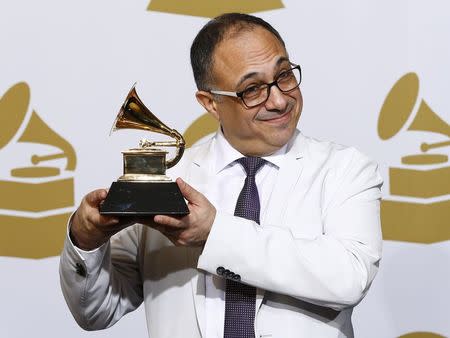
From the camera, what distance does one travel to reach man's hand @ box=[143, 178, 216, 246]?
197 centimetres

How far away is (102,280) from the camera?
2.19 m

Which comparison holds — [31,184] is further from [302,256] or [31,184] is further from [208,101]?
[302,256]

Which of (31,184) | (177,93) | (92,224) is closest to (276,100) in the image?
(92,224)

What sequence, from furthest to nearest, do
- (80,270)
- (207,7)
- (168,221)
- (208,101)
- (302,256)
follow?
(207,7) → (208,101) → (80,270) → (302,256) → (168,221)

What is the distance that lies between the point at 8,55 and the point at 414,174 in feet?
4.17

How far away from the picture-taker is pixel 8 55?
3.07 m

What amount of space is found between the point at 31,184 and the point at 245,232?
123cm

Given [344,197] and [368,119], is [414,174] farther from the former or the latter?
[344,197]

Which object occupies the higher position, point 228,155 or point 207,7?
point 207,7

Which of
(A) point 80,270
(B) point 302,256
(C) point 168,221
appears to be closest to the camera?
(C) point 168,221

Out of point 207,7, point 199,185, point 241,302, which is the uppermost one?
point 207,7

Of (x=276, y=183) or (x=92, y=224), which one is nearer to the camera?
(x=92, y=224)

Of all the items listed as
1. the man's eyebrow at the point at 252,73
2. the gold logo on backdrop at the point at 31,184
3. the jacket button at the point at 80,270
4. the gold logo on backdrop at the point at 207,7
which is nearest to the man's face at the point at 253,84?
the man's eyebrow at the point at 252,73

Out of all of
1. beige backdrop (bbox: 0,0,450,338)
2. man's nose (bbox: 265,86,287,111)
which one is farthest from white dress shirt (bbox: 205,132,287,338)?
beige backdrop (bbox: 0,0,450,338)
